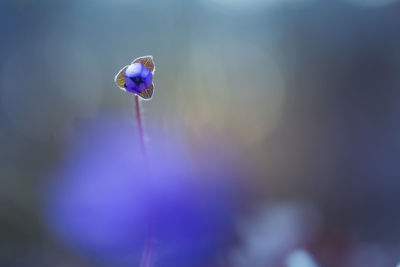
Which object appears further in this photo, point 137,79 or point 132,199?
point 132,199

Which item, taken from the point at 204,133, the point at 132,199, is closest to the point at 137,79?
the point at 132,199

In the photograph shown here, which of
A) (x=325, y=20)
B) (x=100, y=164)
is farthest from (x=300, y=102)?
(x=100, y=164)

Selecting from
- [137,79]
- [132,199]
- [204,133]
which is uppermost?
[204,133]

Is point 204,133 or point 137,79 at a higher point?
point 204,133

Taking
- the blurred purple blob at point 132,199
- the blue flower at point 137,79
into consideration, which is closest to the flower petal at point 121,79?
the blue flower at point 137,79

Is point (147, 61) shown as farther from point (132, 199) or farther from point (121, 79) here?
point (132, 199)

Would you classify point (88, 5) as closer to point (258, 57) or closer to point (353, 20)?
point (258, 57)

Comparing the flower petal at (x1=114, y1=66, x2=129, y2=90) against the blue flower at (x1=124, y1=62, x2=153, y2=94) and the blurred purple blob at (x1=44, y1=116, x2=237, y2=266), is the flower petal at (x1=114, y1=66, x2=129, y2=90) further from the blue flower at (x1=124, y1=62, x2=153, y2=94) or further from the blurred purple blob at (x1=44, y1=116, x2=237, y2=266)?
the blurred purple blob at (x1=44, y1=116, x2=237, y2=266)

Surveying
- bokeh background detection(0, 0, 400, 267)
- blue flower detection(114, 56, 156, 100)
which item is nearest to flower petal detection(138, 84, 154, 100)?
blue flower detection(114, 56, 156, 100)
